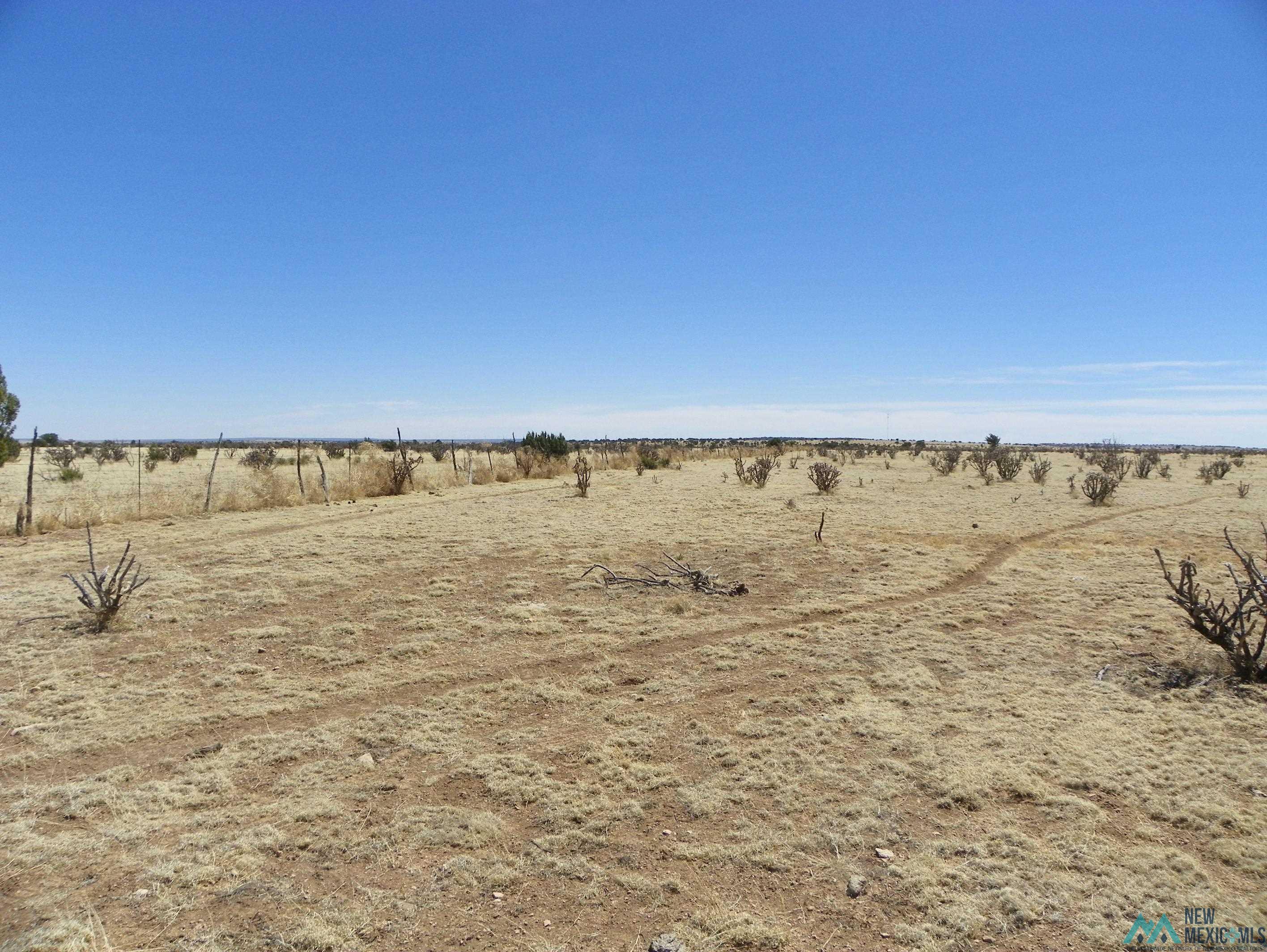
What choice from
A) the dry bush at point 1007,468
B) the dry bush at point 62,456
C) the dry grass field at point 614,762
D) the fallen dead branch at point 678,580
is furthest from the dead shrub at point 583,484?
the dry bush at point 62,456

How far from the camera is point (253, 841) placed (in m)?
3.70

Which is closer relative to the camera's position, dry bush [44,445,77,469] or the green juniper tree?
the green juniper tree

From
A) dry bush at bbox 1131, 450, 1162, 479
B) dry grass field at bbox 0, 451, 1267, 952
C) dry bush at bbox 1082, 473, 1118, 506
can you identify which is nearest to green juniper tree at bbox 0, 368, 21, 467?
dry grass field at bbox 0, 451, 1267, 952

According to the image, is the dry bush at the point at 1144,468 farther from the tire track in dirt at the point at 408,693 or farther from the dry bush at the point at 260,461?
the dry bush at the point at 260,461

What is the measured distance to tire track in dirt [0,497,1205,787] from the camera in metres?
4.57

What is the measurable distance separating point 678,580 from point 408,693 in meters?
4.60

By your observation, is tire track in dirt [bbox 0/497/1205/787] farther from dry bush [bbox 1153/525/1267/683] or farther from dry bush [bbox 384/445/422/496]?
dry bush [bbox 384/445/422/496]

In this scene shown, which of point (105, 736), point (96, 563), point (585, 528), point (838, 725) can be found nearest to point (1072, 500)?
point (585, 528)

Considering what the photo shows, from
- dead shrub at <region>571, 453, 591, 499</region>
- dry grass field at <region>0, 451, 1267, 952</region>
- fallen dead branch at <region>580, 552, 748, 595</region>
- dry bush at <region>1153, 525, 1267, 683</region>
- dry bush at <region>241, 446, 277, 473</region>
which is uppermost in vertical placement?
dry bush at <region>241, 446, 277, 473</region>

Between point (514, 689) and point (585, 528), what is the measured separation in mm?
7586

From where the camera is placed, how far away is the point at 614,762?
Answer: 463 cm

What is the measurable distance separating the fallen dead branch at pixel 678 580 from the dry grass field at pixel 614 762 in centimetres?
27

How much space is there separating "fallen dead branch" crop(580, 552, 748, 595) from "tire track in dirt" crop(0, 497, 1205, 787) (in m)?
1.33

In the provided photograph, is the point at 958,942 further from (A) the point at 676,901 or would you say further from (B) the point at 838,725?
(B) the point at 838,725
